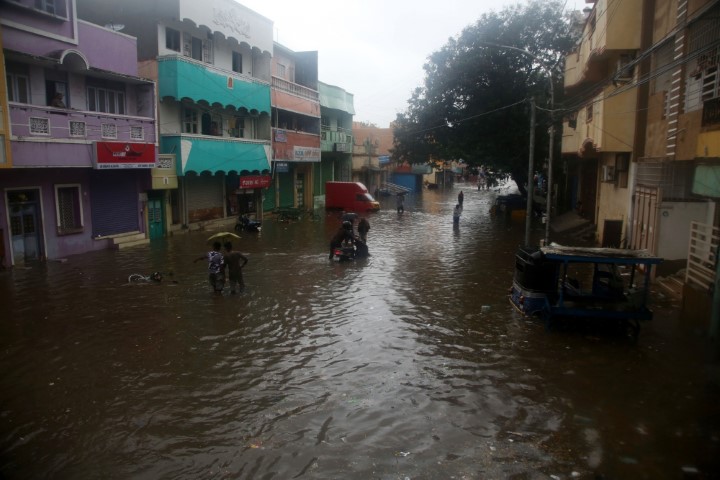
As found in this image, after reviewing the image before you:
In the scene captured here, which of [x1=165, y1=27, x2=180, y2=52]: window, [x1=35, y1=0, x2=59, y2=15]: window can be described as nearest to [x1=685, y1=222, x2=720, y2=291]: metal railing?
[x1=35, y1=0, x2=59, y2=15]: window

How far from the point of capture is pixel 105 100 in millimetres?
19844

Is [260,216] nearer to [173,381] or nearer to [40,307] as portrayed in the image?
[40,307]

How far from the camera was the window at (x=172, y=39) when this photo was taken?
23603 mm

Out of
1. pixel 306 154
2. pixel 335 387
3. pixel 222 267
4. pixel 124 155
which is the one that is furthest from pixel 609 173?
pixel 306 154

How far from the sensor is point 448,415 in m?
7.16

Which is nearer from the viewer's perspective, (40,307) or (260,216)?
(40,307)

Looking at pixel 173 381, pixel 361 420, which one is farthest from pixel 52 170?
pixel 361 420

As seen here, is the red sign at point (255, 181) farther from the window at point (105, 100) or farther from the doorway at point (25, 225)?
the doorway at point (25, 225)

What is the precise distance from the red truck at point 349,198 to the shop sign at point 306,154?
2.97 meters

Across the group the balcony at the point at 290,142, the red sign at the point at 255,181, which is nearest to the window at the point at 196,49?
the red sign at the point at 255,181

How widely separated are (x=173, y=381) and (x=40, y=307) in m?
6.16

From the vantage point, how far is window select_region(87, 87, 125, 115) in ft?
63.2

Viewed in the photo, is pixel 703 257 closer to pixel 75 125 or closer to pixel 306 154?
pixel 75 125

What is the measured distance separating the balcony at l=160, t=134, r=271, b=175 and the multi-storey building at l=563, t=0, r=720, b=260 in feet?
54.3
